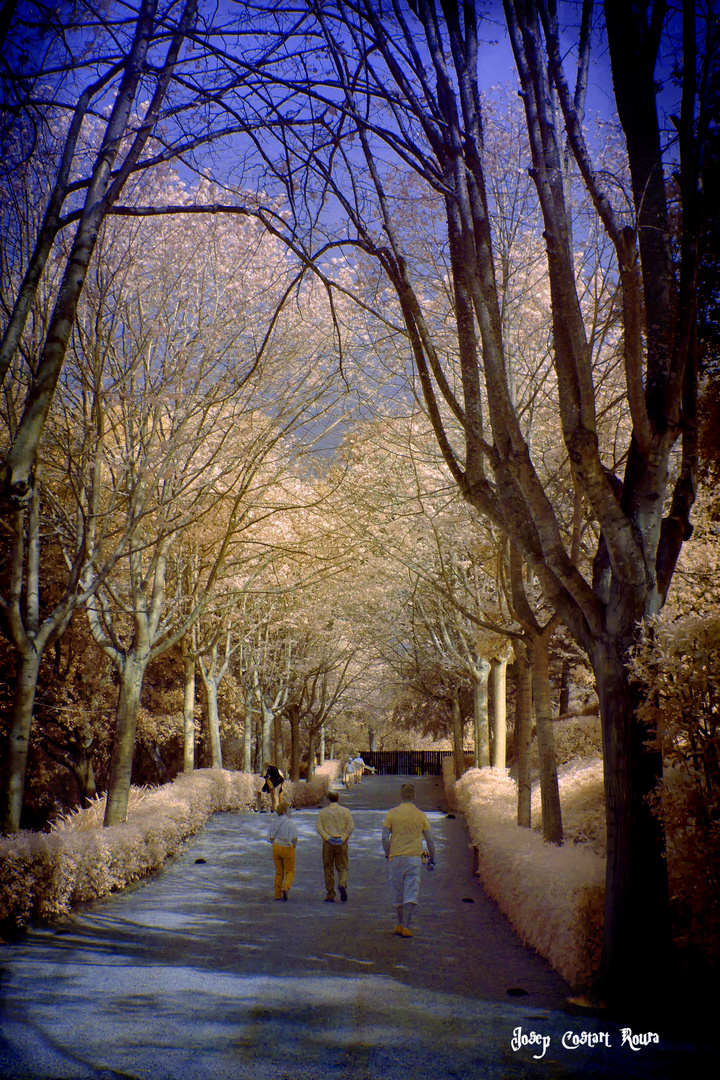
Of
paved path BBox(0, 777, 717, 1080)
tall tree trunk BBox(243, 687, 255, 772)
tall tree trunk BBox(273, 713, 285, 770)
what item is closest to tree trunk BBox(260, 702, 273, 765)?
tall tree trunk BBox(243, 687, 255, 772)

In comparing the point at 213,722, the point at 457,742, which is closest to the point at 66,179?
the point at 213,722

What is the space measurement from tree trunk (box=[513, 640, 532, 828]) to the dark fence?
41838 millimetres

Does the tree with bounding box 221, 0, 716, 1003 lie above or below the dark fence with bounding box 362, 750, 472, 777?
above

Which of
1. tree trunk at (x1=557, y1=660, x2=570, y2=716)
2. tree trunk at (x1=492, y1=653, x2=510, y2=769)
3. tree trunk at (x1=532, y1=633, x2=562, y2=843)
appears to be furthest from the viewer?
tree trunk at (x1=557, y1=660, x2=570, y2=716)

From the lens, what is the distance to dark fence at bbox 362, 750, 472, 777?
52156 millimetres

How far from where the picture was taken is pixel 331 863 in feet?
31.2

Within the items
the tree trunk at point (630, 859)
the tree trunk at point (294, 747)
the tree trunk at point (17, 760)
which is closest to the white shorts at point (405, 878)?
the tree trunk at point (630, 859)

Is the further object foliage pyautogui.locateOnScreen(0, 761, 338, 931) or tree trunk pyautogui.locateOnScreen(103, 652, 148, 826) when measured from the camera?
tree trunk pyautogui.locateOnScreen(103, 652, 148, 826)

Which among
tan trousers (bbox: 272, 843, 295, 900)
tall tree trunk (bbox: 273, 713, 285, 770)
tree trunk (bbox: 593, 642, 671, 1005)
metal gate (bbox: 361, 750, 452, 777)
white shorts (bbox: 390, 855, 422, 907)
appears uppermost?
tree trunk (bbox: 593, 642, 671, 1005)

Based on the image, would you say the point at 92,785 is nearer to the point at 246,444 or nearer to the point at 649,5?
the point at 246,444

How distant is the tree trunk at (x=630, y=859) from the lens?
4.83 meters

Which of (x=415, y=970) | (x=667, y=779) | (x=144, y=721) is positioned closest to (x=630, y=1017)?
(x=667, y=779)

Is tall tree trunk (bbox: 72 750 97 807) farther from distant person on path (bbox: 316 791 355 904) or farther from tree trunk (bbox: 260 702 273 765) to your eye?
distant person on path (bbox: 316 791 355 904)

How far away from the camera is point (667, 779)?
525 centimetres
